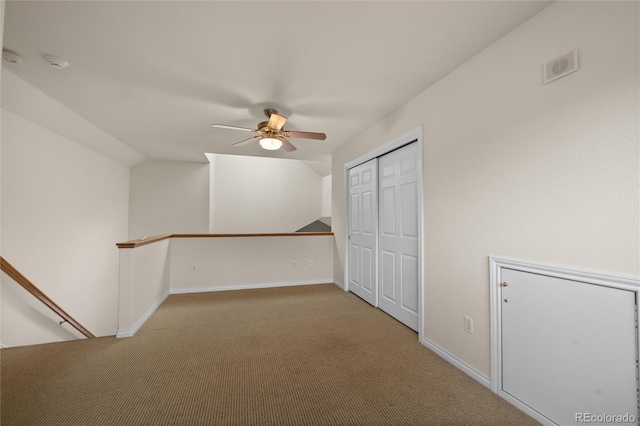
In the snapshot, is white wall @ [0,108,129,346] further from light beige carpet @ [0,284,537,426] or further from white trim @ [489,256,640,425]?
white trim @ [489,256,640,425]

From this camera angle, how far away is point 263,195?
679 centimetres

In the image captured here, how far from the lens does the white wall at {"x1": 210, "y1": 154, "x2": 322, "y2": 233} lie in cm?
636

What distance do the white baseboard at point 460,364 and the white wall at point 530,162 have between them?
38 mm

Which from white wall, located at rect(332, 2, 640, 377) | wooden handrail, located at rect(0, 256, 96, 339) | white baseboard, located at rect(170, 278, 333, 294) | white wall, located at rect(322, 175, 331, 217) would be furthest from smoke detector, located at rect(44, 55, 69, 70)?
white wall, located at rect(322, 175, 331, 217)

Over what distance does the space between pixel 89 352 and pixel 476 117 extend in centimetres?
369

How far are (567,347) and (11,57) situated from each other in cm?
394

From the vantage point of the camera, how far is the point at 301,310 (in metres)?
3.25

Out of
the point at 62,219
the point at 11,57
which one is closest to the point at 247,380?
the point at 11,57

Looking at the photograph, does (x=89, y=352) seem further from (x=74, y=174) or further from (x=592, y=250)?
(x=592, y=250)

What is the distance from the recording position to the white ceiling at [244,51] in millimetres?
1438

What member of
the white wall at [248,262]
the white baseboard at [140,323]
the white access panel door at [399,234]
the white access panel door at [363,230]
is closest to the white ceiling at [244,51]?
the white access panel door at [399,234]

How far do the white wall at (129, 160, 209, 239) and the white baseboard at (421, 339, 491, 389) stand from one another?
4.55m

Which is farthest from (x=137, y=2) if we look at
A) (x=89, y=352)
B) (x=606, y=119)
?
(x=89, y=352)

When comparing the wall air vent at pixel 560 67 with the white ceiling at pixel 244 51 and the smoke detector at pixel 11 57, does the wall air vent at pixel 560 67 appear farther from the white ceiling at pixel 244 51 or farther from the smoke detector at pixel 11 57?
the smoke detector at pixel 11 57
